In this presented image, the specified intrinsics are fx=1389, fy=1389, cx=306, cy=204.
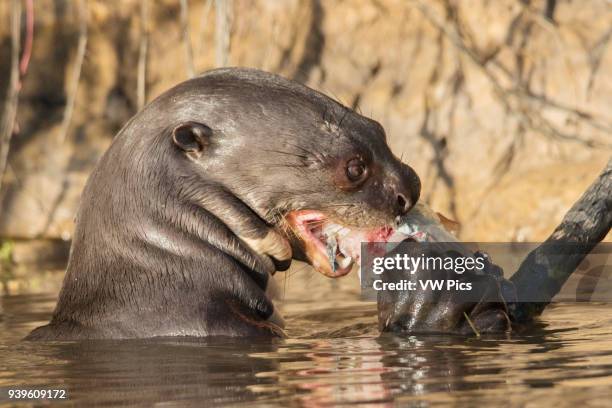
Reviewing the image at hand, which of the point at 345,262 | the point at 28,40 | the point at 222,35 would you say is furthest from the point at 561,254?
the point at 28,40

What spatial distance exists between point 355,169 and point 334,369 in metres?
0.88

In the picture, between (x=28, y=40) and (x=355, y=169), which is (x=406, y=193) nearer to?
(x=355, y=169)

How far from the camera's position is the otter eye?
4.49 metres

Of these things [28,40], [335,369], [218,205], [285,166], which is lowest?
[335,369]

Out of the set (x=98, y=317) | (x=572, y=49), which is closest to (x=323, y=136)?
(x=98, y=317)

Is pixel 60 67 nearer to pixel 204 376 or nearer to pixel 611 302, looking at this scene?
pixel 611 302

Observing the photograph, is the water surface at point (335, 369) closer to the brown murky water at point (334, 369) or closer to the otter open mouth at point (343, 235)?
the brown murky water at point (334, 369)

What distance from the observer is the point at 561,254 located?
472 centimetres

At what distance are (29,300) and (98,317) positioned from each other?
7.68 ft

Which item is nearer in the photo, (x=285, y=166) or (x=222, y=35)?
(x=285, y=166)

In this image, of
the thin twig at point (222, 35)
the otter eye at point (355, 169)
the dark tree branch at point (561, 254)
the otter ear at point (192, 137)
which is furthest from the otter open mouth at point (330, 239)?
the thin twig at point (222, 35)

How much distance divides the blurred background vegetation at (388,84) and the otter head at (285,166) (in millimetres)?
3485

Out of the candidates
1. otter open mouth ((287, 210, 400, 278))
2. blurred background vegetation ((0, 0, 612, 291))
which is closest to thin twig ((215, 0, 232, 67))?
blurred background vegetation ((0, 0, 612, 291))

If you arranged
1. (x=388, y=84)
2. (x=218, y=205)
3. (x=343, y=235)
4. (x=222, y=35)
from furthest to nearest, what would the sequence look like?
1. (x=388, y=84)
2. (x=222, y=35)
3. (x=343, y=235)
4. (x=218, y=205)
